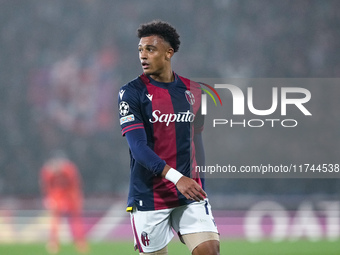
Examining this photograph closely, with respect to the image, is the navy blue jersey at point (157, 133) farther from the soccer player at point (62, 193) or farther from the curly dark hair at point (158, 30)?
the soccer player at point (62, 193)

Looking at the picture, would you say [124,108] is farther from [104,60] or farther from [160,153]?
[104,60]

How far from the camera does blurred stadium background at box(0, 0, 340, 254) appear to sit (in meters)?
7.05

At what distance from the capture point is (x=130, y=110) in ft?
8.65

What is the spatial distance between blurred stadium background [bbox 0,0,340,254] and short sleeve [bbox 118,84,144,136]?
411 cm

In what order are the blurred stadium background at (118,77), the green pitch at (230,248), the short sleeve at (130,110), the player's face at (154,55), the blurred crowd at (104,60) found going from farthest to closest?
the blurred crowd at (104,60)
the blurred stadium background at (118,77)
the green pitch at (230,248)
the player's face at (154,55)
the short sleeve at (130,110)

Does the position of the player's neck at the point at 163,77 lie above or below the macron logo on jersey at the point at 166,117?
above

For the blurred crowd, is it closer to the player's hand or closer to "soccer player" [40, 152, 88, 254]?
"soccer player" [40, 152, 88, 254]

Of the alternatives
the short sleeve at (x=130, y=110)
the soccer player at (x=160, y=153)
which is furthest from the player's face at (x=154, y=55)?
the short sleeve at (x=130, y=110)

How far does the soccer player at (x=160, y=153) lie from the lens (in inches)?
103

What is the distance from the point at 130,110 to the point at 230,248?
11.2 feet

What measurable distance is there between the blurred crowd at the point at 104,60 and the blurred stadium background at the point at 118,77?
1 centimetres

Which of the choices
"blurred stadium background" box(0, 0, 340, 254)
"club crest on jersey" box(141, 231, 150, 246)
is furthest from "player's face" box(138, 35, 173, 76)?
"blurred stadium background" box(0, 0, 340, 254)

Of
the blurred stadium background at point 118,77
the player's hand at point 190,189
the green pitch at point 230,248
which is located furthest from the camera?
the blurred stadium background at point 118,77

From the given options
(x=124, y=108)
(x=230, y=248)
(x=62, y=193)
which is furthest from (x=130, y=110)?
(x=62, y=193)
